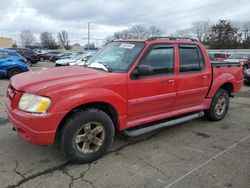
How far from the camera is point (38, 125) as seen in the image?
3.07m

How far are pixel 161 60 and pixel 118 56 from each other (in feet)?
2.48

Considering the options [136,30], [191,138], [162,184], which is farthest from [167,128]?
[136,30]

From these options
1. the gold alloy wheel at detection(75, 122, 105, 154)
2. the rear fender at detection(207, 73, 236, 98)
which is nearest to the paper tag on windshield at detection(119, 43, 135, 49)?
the gold alloy wheel at detection(75, 122, 105, 154)

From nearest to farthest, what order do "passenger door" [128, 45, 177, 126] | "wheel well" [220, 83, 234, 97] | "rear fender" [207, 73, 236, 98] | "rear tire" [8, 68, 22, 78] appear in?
Result: 1. "passenger door" [128, 45, 177, 126]
2. "rear fender" [207, 73, 236, 98]
3. "wheel well" [220, 83, 234, 97]
4. "rear tire" [8, 68, 22, 78]

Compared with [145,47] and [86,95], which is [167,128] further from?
[86,95]

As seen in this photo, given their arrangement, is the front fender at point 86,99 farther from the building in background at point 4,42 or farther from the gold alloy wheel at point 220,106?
the building in background at point 4,42

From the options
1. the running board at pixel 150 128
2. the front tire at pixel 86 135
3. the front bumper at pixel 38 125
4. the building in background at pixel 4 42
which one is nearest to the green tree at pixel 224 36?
the building in background at pixel 4 42

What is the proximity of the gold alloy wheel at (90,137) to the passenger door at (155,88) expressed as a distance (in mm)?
594

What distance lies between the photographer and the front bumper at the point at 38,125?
3.06 m

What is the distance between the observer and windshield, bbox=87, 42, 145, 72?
3.93 metres

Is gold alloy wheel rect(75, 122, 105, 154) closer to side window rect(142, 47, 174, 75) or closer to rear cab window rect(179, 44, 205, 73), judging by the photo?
side window rect(142, 47, 174, 75)

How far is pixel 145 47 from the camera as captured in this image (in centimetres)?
405

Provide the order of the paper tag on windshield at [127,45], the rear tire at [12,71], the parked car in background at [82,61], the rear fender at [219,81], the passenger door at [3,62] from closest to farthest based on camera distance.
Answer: the paper tag on windshield at [127,45] → the parked car in background at [82,61] → the rear fender at [219,81] → the passenger door at [3,62] → the rear tire at [12,71]

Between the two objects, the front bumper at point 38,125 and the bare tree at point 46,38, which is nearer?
the front bumper at point 38,125
